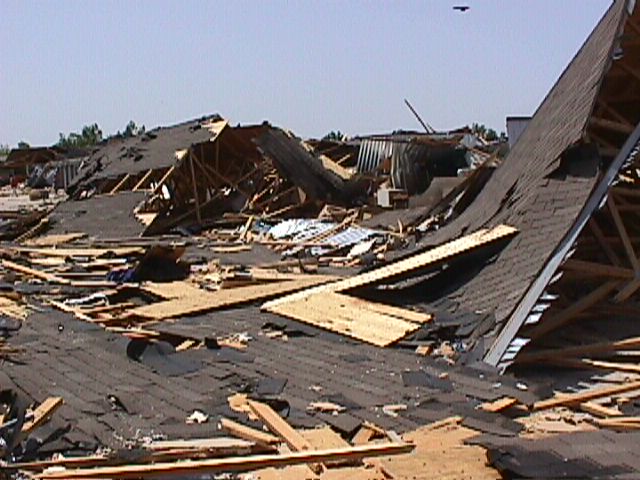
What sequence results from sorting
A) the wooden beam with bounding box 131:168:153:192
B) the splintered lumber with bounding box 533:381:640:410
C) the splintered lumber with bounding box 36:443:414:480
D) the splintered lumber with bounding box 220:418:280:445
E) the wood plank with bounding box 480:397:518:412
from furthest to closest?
the wooden beam with bounding box 131:168:153:192, the splintered lumber with bounding box 533:381:640:410, the wood plank with bounding box 480:397:518:412, the splintered lumber with bounding box 220:418:280:445, the splintered lumber with bounding box 36:443:414:480

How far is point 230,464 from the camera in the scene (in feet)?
19.5

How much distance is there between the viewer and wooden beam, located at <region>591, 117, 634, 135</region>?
11750 millimetres

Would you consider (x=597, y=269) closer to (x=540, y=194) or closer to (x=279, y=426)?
(x=540, y=194)

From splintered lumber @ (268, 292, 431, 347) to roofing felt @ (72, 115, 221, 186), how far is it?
1508 cm

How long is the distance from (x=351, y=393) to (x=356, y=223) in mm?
14129

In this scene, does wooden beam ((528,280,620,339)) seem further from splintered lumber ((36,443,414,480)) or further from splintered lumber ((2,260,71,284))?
splintered lumber ((2,260,71,284))

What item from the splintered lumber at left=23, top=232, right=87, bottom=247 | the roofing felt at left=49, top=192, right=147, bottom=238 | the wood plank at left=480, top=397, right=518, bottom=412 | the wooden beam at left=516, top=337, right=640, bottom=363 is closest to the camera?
the wood plank at left=480, top=397, right=518, bottom=412

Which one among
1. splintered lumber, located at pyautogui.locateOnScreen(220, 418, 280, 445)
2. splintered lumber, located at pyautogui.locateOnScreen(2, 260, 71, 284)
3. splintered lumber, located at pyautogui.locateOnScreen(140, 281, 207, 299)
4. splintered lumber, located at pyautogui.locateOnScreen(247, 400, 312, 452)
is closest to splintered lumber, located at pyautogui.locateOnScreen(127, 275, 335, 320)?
splintered lumber, located at pyautogui.locateOnScreen(140, 281, 207, 299)

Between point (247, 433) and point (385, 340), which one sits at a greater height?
point (385, 340)

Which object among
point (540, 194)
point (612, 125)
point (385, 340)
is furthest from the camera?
point (612, 125)

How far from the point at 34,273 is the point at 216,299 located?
15.5 feet

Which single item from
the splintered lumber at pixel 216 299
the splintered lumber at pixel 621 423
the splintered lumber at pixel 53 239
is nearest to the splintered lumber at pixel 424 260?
the splintered lumber at pixel 216 299

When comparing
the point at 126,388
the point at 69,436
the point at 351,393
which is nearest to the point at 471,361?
the point at 351,393

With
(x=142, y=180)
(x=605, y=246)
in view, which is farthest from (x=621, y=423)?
(x=142, y=180)
